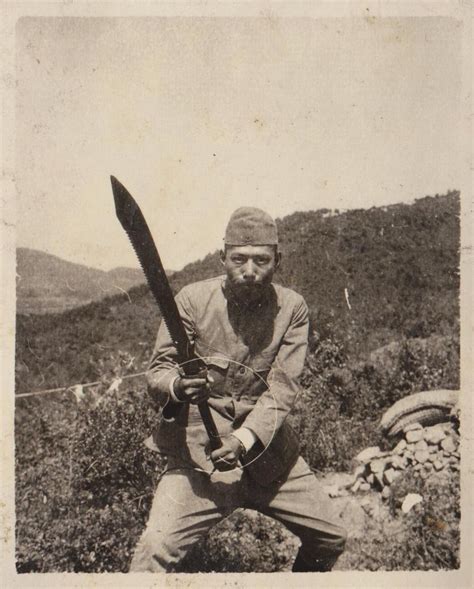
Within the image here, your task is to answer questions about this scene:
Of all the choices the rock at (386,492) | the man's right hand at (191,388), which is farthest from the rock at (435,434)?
the man's right hand at (191,388)

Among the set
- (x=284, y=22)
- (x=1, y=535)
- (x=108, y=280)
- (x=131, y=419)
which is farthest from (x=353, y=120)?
(x=1, y=535)

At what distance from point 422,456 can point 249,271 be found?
1929 mm

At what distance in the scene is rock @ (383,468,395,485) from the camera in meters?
3.83

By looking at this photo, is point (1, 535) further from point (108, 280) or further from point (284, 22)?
point (284, 22)

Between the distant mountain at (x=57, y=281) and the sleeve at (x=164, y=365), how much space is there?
2.90 ft

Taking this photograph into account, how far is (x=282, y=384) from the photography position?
113 inches

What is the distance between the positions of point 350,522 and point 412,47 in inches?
112

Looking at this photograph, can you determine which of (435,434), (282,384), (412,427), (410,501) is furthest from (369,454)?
(282,384)

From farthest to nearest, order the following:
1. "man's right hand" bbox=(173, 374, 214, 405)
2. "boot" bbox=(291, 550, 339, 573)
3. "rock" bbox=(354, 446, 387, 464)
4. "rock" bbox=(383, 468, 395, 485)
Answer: "rock" bbox=(354, 446, 387, 464) < "rock" bbox=(383, 468, 395, 485) < "boot" bbox=(291, 550, 339, 573) < "man's right hand" bbox=(173, 374, 214, 405)

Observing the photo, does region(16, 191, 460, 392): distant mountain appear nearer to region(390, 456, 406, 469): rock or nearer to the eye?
the eye

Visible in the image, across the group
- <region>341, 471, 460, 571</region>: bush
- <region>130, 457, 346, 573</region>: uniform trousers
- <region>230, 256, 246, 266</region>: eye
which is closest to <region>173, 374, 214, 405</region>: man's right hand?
<region>130, 457, 346, 573</region>: uniform trousers

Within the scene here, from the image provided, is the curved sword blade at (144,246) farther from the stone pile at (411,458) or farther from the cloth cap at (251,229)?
the stone pile at (411,458)

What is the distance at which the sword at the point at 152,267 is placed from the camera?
7.83 ft

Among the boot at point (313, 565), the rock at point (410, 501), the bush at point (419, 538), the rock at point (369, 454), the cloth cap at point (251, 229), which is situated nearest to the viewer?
the cloth cap at point (251, 229)
